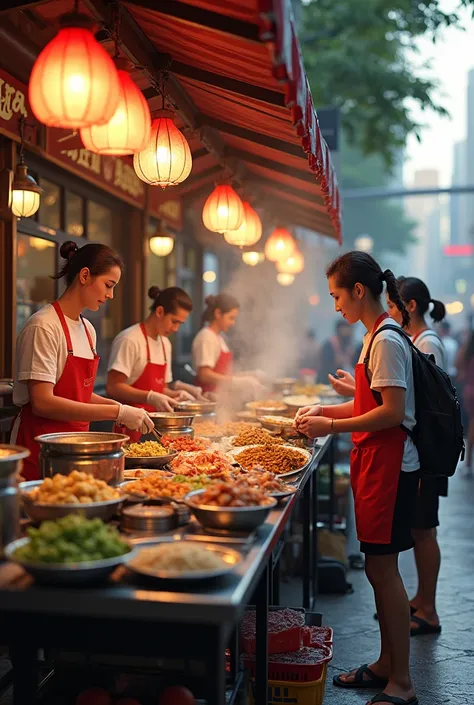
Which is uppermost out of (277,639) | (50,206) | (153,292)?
(50,206)

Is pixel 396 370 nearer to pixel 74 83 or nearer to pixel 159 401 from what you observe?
pixel 159 401

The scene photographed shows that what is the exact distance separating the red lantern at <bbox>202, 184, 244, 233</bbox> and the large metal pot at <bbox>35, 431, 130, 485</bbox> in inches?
131

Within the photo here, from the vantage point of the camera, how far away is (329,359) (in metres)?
14.9

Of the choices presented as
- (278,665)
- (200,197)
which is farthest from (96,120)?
(200,197)

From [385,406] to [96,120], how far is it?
195 cm

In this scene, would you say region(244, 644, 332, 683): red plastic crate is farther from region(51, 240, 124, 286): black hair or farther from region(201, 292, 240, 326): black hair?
region(201, 292, 240, 326): black hair

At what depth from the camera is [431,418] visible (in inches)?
165

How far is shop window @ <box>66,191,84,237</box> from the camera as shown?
7.38 meters

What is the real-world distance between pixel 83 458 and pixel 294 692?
5.55 feet

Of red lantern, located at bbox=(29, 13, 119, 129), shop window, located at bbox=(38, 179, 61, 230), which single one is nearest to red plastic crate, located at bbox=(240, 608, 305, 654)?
red lantern, located at bbox=(29, 13, 119, 129)

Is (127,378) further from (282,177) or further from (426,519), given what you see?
(282,177)

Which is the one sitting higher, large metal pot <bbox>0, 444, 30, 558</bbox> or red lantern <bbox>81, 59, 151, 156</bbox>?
red lantern <bbox>81, 59, 151, 156</bbox>

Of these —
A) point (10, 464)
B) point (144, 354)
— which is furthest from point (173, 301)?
point (10, 464)

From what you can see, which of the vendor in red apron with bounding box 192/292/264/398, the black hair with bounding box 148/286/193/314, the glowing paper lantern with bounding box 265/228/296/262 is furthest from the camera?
the glowing paper lantern with bounding box 265/228/296/262
